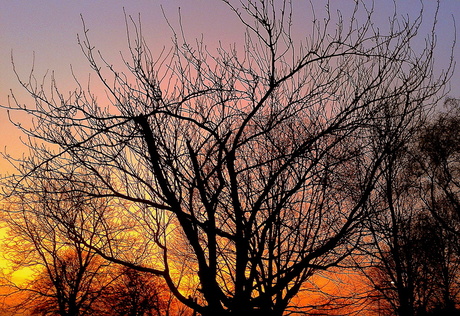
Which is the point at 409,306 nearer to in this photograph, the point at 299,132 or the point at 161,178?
the point at 299,132

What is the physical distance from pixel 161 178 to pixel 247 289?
175 centimetres

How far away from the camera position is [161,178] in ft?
15.4

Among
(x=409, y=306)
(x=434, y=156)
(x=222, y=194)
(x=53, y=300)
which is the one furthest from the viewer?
(x=53, y=300)


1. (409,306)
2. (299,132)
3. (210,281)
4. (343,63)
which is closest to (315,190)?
(299,132)

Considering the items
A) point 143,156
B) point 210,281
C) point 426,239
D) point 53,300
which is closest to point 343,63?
point 143,156

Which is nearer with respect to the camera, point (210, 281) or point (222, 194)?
point (210, 281)

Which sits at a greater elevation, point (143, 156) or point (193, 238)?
point (143, 156)

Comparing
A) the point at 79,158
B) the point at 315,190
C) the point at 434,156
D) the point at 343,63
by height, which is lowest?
the point at 79,158

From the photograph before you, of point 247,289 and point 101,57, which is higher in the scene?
point 101,57

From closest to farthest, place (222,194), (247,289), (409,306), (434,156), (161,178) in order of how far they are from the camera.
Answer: (161,178) < (247,289) < (222,194) < (409,306) < (434,156)

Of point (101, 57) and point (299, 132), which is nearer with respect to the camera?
point (101, 57)

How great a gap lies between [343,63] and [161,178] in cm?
331

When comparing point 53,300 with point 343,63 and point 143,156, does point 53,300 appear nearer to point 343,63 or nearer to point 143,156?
point 143,156

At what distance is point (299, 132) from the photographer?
683 centimetres
